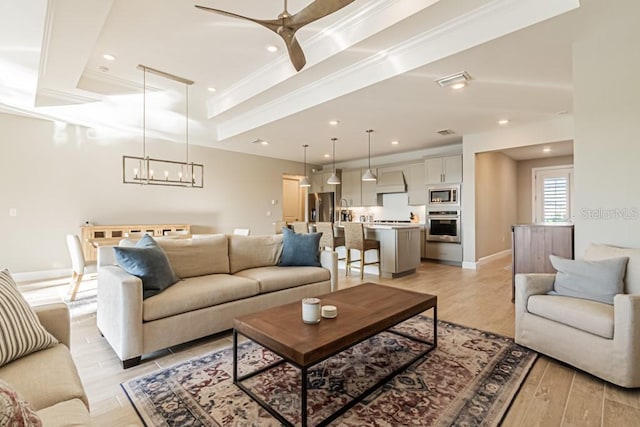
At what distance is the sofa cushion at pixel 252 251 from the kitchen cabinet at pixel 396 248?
2.13m

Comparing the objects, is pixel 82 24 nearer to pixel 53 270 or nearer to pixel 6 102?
pixel 6 102

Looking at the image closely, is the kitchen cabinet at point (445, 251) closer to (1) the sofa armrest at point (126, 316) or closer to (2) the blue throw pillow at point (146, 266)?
(2) the blue throw pillow at point (146, 266)

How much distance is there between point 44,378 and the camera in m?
1.20

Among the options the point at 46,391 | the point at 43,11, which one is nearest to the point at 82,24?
the point at 43,11

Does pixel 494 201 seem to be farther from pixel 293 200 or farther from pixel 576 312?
pixel 293 200

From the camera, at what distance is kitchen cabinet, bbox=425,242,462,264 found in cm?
617

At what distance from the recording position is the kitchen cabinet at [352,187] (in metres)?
8.16

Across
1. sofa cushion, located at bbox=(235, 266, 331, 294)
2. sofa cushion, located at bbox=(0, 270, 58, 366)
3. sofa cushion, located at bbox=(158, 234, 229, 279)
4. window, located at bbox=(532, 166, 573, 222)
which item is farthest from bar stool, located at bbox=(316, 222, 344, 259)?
window, located at bbox=(532, 166, 573, 222)

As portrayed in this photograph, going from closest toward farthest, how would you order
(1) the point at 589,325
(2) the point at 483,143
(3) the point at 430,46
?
(1) the point at 589,325
(3) the point at 430,46
(2) the point at 483,143

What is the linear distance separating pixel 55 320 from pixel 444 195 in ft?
21.0

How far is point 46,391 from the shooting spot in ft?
3.70

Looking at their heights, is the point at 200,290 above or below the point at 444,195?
below

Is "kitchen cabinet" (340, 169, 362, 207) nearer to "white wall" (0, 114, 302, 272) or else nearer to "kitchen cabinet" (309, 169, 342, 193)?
"kitchen cabinet" (309, 169, 342, 193)

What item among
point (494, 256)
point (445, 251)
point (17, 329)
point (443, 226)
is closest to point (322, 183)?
point (443, 226)
